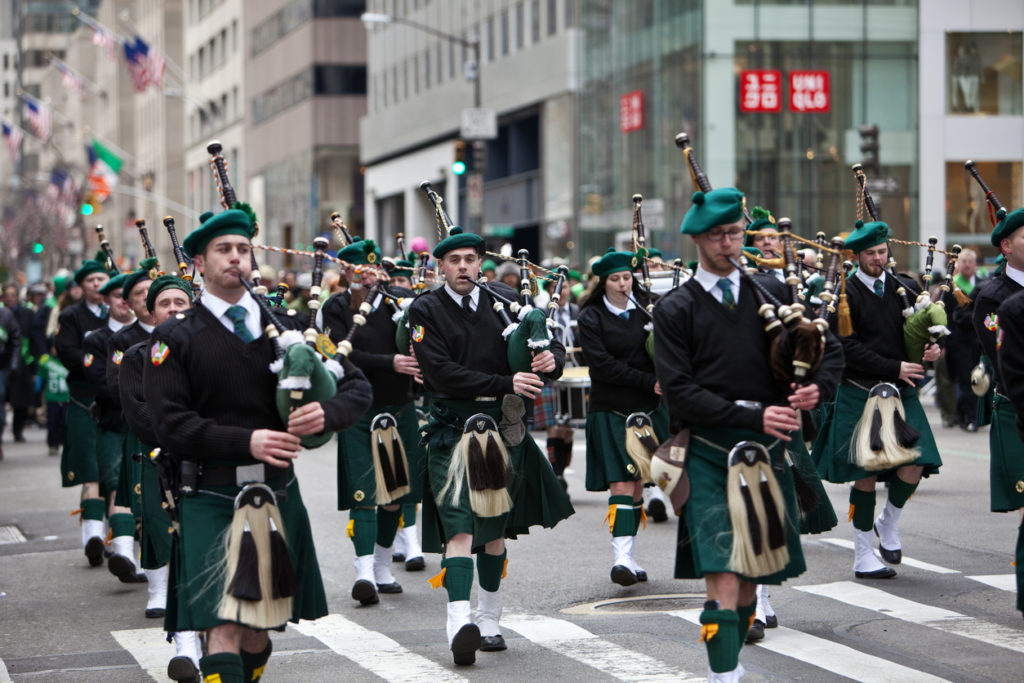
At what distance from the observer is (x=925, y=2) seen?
37656 millimetres

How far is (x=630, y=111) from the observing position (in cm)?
4119

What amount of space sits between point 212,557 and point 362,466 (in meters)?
4.22

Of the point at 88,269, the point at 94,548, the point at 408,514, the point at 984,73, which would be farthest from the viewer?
the point at 984,73

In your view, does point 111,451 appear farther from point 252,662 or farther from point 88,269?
point 252,662

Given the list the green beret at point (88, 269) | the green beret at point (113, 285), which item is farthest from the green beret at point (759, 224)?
the green beret at point (88, 269)

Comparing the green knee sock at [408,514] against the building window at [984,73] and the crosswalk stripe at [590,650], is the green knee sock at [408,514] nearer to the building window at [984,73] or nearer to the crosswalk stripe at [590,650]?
the crosswalk stripe at [590,650]

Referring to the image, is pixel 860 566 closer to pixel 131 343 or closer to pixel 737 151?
pixel 131 343

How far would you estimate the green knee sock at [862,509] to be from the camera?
10062 mm

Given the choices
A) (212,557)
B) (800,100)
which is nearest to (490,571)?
(212,557)

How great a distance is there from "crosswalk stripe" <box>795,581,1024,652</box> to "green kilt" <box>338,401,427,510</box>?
8.69ft

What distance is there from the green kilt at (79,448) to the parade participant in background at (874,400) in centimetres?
526

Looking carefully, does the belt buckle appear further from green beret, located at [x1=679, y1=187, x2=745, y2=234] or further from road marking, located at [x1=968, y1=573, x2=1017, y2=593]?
road marking, located at [x1=968, y1=573, x2=1017, y2=593]

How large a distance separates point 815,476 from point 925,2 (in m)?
32.7

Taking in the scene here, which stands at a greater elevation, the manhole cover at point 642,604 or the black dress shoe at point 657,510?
the black dress shoe at point 657,510
